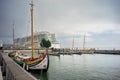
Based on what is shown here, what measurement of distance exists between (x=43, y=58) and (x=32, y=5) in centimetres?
866

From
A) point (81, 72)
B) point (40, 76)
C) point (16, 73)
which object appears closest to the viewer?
point (16, 73)

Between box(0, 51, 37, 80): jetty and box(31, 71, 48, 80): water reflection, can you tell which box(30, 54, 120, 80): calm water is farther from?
box(0, 51, 37, 80): jetty

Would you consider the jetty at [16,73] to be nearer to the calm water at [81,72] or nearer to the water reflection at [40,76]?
the water reflection at [40,76]

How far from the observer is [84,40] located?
100 meters

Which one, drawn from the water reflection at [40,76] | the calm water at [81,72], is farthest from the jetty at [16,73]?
the calm water at [81,72]

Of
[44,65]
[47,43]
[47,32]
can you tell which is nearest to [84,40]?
[47,43]

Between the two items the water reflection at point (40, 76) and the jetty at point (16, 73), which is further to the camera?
the water reflection at point (40, 76)

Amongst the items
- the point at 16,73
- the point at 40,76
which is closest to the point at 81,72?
the point at 40,76

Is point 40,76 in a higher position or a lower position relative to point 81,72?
higher

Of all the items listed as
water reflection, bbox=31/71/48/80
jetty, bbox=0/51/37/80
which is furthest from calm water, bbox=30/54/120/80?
jetty, bbox=0/51/37/80

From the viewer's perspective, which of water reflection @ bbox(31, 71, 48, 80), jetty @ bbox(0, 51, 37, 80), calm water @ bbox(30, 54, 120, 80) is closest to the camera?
jetty @ bbox(0, 51, 37, 80)

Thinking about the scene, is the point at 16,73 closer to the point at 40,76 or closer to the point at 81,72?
the point at 40,76

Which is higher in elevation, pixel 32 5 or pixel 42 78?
pixel 32 5

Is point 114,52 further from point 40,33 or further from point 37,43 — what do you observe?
point 40,33
